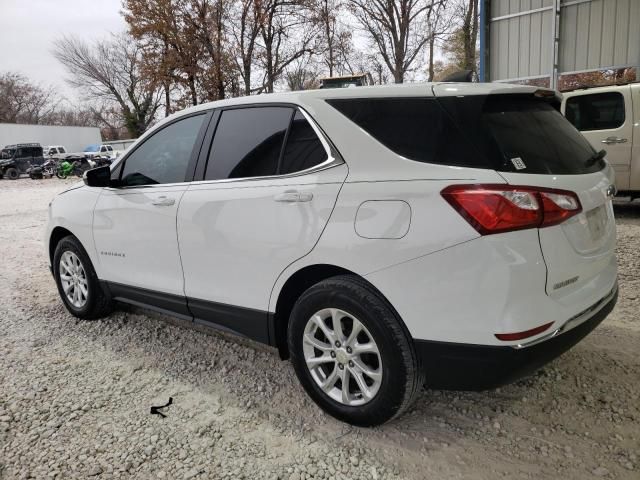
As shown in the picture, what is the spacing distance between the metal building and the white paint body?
32.2ft

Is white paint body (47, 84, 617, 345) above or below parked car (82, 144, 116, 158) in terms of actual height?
below

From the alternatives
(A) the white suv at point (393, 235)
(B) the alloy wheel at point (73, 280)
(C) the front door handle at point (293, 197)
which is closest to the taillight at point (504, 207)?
(A) the white suv at point (393, 235)

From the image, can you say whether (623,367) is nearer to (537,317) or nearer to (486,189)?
(537,317)

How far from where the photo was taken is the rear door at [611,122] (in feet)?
22.9

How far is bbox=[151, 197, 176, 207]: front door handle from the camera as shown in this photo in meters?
3.11

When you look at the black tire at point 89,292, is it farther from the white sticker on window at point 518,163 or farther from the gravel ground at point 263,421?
the white sticker on window at point 518,163

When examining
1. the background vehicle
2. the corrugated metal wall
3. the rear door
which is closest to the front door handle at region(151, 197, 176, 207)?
the rear door

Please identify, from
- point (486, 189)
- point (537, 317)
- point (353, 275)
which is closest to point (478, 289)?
point (537, 317)

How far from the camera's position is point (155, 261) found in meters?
3.29

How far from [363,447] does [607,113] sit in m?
7.04

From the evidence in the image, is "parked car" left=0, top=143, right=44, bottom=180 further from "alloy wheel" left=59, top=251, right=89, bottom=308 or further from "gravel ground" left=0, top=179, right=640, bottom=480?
"gravel ground" left=0, top=179, right=640, bottom=480

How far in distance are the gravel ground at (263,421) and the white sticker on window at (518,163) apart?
4.30 ft

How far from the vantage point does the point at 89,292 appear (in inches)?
157

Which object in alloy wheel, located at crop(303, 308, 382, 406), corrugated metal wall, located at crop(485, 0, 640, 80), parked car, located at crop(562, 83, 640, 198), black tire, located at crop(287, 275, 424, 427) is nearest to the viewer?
black tire, located at crop(287, 275, 424, 427)
